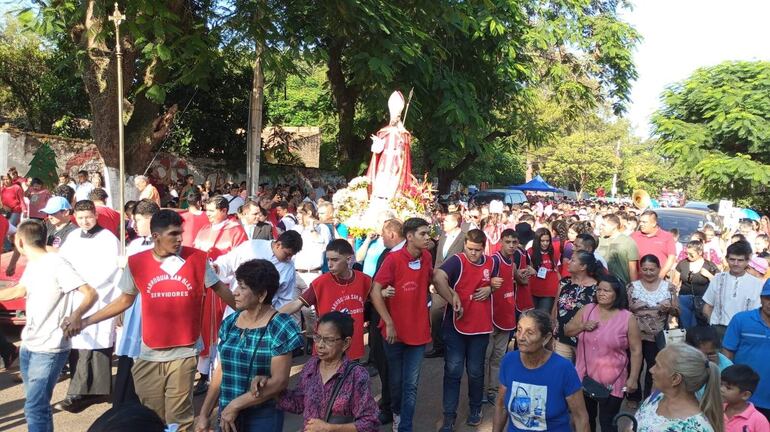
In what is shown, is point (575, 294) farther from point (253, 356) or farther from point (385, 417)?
point (253, 356)

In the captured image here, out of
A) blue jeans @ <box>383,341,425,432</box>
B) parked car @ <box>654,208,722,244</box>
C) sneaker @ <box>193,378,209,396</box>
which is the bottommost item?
sneaker @ <box>193,378,209,396</box>

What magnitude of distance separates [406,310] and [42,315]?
2680mm

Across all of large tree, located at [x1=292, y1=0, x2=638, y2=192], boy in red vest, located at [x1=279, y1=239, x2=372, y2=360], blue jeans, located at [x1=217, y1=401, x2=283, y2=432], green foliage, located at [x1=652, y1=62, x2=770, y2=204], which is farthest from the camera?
green foliage, located at [x1=652, y1=62, x2=770, y2=204]

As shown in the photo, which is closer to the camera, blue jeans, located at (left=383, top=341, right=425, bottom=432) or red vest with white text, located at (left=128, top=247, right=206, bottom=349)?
red vest with white text, located at (left=128, top=247, right=206, bottom=349)

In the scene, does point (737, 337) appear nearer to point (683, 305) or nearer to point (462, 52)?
point (683, 305)

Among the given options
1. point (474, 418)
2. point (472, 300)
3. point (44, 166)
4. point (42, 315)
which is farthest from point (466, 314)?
point (44, 166)

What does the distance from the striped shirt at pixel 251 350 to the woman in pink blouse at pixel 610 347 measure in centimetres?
247

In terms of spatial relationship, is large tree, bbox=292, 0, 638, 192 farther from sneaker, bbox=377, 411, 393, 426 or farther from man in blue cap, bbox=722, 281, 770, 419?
man in blue cap, bbox=722, 281, 770, 419

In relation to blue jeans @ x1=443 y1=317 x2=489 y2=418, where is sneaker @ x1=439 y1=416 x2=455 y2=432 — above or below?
below

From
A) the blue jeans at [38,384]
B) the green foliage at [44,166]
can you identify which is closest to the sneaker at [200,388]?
the blue jeans at [38,384]

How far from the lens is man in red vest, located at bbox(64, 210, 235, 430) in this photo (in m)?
4.32

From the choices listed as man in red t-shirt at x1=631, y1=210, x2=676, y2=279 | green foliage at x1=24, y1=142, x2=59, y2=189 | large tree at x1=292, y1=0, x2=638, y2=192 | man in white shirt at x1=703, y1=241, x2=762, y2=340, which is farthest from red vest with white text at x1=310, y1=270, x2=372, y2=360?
green foliage at x1=24, y1=142, x2=59, y2=189

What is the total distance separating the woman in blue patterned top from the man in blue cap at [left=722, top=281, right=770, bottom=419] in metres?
3.23

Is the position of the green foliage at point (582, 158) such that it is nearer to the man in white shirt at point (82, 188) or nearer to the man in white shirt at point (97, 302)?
the man in white shirt at point (82, 188)
